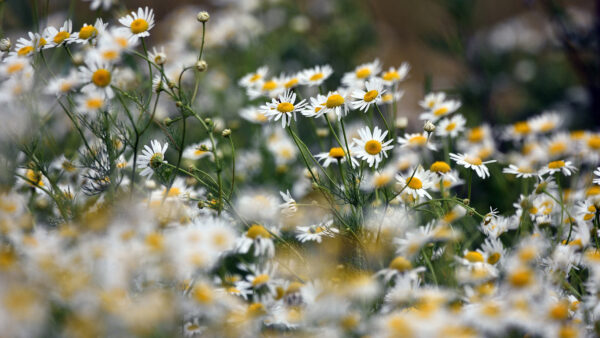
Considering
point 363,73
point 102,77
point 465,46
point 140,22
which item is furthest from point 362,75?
point 465,46

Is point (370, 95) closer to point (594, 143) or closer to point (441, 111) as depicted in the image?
point (441, 111)

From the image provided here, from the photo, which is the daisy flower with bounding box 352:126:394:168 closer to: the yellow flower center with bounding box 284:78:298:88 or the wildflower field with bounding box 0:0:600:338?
the wildflower field with bounding box 0:0:600:338

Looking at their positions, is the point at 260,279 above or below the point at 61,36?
below

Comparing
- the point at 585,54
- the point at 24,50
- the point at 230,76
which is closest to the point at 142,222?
the point at 24,50

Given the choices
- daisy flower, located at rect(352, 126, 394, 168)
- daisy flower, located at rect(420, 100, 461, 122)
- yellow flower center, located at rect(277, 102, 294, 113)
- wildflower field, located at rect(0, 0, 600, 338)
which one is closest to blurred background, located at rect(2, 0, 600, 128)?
daisy flower, located at rect(420, 100, 461, 122)

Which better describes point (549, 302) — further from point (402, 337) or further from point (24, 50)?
point (24, 50)

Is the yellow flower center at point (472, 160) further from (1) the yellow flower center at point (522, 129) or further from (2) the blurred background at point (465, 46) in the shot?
(1) the yellow flower center at point (522, 129)
